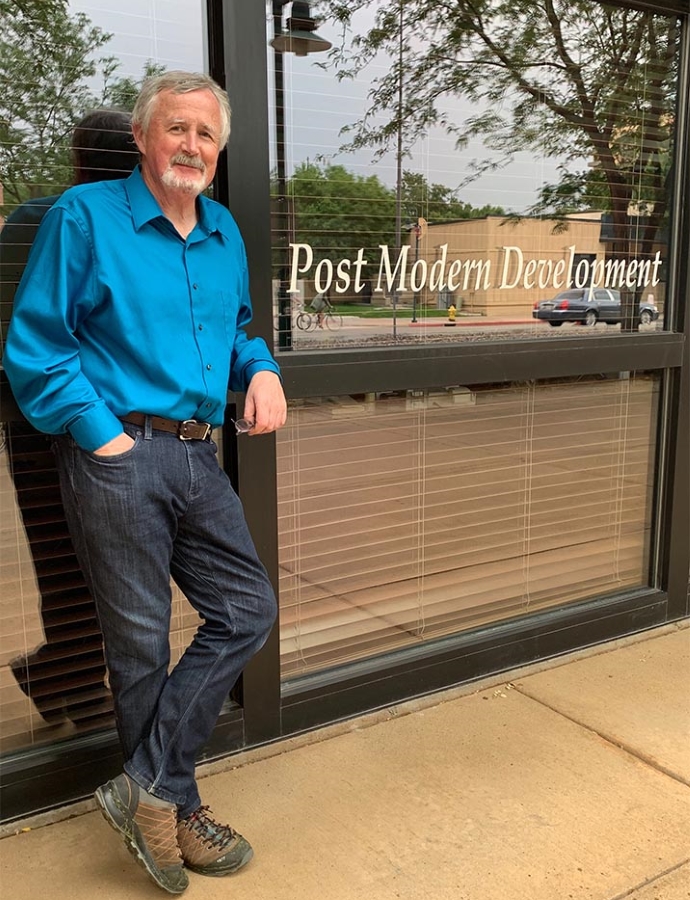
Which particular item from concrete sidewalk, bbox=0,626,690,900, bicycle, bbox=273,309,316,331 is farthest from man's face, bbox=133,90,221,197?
concrete sidewalk, bbox=0,626,690,900

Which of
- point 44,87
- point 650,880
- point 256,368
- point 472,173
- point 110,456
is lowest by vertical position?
point 650,880

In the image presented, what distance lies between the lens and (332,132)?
2812mm

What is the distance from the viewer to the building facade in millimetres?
2521

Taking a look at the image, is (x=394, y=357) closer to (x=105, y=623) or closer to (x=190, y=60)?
(x=190, y=60)

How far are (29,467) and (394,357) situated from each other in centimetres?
124

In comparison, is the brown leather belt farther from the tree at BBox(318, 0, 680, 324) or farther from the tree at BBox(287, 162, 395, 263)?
the tree at BBox(318, 0, 680, 324)

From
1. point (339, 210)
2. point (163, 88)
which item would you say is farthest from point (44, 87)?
point (339, 210)

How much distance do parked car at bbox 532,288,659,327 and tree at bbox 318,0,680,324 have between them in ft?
0.67

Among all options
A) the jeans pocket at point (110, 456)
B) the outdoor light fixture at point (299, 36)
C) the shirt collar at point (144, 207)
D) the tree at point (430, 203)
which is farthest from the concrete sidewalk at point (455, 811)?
the outdoor light fixture at point (299, 36)

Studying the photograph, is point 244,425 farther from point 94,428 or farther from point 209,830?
point 209,830

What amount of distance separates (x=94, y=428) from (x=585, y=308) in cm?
228

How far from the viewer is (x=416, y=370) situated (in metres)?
3.03

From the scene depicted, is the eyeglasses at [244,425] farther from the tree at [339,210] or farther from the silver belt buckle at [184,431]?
the tree at [339,210]

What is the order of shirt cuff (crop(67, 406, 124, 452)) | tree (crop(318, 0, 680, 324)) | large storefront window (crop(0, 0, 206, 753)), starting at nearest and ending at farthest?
1. shirt cuff (crop(67, 406, 124, 452))
2. large storefront window (crop(0, 0, 206, 753))
3. tree (crop(318, 0, 680, 324))
